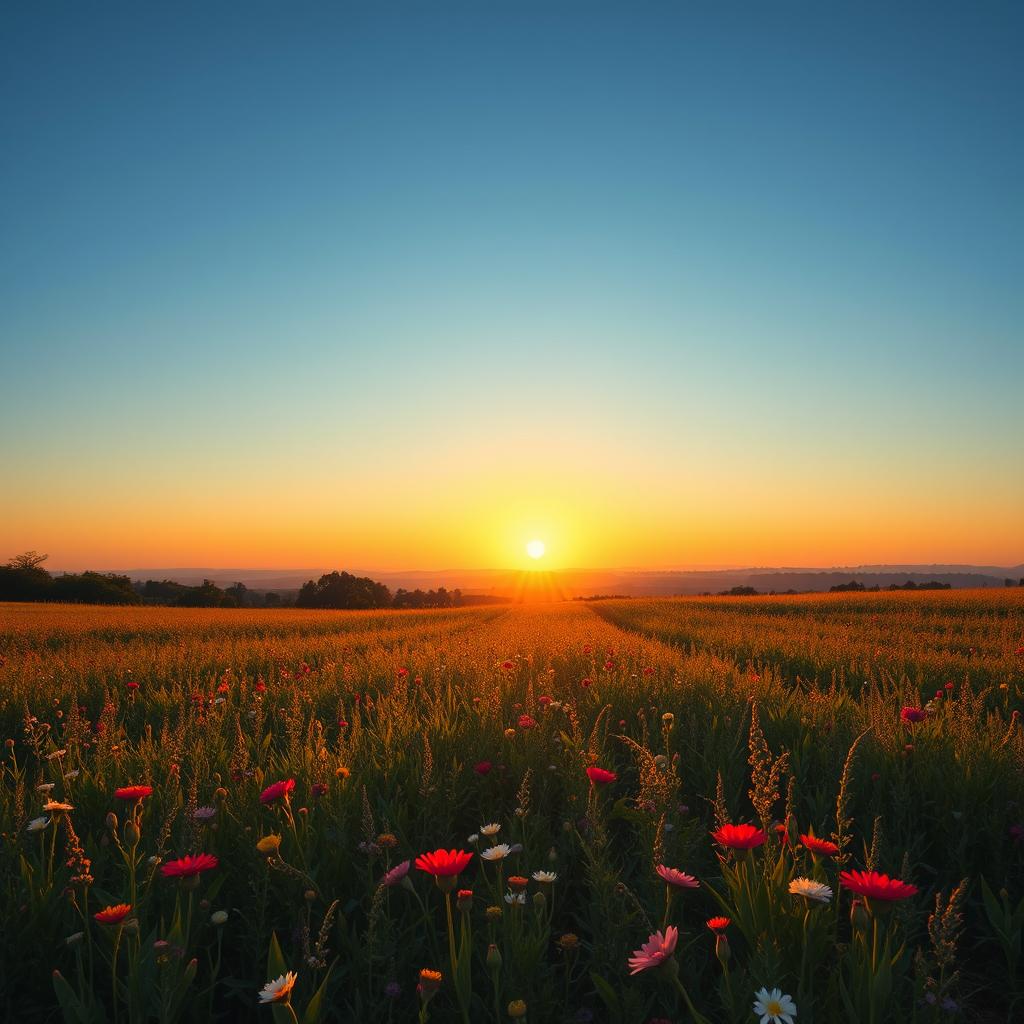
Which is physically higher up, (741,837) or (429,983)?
(741,837)

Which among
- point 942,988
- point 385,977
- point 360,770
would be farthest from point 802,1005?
point 360,770

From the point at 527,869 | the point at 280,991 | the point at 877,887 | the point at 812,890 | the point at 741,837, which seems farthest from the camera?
the point at 527,869

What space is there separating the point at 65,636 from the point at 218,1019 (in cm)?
2052

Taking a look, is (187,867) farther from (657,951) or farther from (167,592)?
(167,592)

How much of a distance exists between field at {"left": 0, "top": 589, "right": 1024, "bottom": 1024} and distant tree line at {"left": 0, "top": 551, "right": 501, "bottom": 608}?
5403 centimetres

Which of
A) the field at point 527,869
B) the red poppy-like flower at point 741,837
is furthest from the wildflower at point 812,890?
the red poppy-like flower at point 741,837

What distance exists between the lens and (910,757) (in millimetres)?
3816

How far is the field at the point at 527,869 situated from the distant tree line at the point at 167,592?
177ft

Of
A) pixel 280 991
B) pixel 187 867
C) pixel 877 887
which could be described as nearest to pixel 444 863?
pixel 280 991

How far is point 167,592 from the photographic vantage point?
267 feet

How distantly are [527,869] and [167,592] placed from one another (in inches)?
3563

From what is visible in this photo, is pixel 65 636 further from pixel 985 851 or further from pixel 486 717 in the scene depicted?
pixel 985 851

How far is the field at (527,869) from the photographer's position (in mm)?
1941

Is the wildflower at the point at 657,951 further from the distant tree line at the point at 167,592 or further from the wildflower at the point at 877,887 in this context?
the distant tree line at the point at 167,592
